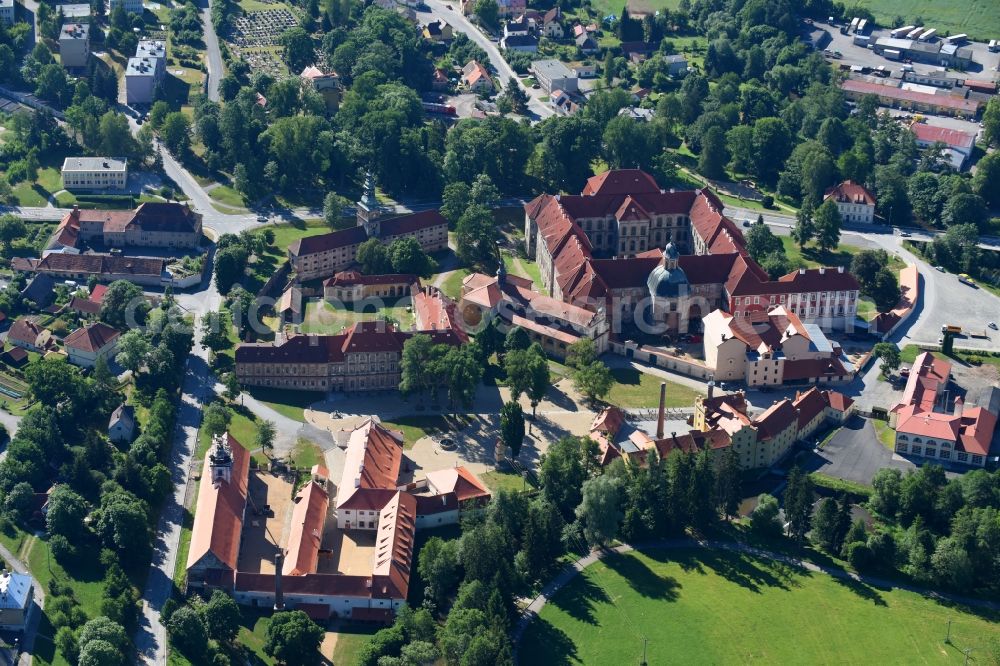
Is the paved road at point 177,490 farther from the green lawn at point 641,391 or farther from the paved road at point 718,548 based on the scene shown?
the green lawn at point 641,391

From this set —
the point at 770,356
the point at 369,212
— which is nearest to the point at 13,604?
the point at 369,212

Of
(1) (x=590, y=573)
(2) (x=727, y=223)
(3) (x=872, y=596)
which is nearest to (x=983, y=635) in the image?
(3) (x=872, y=596)

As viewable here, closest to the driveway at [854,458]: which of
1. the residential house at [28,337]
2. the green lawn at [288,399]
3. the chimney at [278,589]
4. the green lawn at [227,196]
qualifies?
the green lawn at [288,399]

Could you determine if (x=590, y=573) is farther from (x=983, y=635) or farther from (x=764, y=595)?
(x=983, y=635)

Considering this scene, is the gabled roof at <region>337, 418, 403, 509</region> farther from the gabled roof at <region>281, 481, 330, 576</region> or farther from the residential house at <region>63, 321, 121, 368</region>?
the residential house at <region>63, 321, 121, 368</region>

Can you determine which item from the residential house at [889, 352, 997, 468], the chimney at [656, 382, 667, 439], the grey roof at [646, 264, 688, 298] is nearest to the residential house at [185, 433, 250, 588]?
the chimney at [656, 382, 667, 439]
